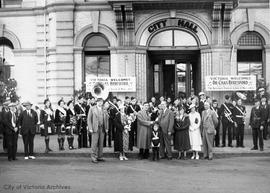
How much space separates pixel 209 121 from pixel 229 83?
20.9 feet

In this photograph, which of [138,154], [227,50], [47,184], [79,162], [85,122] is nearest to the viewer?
[47,184]

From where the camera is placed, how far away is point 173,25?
77.7ft

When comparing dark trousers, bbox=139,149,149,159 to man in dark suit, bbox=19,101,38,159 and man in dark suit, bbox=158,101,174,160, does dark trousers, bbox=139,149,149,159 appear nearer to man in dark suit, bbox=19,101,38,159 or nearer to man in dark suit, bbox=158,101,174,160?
man in dark suit, bbox=158,101,174,160

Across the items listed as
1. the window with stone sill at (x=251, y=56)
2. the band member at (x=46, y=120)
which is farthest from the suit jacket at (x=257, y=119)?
the band member at (x=46, y=120)

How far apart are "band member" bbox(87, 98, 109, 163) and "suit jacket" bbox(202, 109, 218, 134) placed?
3486 millimetres

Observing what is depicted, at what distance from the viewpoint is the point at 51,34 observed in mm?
24312

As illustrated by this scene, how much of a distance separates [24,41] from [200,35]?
9.13m

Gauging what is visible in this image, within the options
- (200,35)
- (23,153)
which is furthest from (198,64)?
(23,153)

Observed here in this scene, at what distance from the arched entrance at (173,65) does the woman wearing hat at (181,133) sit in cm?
735

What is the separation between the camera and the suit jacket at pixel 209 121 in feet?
54.2

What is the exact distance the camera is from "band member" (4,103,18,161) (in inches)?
640

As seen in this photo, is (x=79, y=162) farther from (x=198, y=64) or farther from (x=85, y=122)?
(x=198, y=64)

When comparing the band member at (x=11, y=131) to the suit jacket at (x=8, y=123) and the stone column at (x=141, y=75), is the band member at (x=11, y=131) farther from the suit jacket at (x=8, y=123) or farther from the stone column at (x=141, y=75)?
the stone column at (x=141, y=75)

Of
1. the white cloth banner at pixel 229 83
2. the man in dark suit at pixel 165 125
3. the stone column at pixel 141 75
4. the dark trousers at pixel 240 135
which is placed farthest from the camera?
the stone column at pixel 141 75
